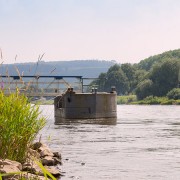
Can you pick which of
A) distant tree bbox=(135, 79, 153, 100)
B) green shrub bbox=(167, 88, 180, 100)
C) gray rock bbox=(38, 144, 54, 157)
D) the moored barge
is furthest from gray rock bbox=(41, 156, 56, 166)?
distant tree bbox=(135, 79, 153, 100)

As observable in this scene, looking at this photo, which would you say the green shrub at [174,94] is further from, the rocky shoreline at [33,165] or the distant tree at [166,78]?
the rocky shoreline at [33,165]

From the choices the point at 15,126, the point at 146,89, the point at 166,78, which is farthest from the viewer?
the point at 146,89

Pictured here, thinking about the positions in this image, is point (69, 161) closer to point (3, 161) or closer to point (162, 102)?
point (3, 161)

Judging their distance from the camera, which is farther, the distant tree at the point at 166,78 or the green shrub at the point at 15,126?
the distant tree at the point at 166,78

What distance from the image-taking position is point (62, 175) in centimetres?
1692

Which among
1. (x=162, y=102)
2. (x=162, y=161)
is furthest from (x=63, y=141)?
(x=162, y=102)

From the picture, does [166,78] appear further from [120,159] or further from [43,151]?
[43,151]

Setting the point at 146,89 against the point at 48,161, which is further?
the point at 146,89

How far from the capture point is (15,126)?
14.0 metres

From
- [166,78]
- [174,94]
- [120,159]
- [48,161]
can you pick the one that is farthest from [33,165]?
[166,78]

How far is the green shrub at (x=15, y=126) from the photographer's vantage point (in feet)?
45.2

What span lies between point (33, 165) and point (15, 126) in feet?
6.22

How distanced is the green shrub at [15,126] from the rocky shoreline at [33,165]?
432 mm

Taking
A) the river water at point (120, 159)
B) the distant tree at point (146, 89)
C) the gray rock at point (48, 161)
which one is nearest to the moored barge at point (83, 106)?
the river water at point (120, 159)
